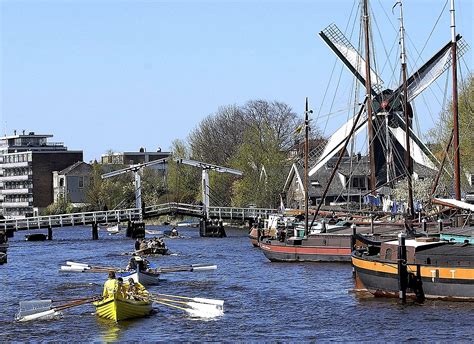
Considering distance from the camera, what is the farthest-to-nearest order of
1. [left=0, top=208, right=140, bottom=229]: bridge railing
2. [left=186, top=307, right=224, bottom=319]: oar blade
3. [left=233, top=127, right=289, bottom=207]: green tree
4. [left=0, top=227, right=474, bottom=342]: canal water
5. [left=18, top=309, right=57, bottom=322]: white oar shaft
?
[left=233, top=127, right=289, bottom=207]: green tree → [left=0, top=208, right=140, bottom=229]: bridge railing → [left=186, top=307, right=224, bottom=319]: oar blade → [left=18, top=309, right=57, bottom=322]: white oar shaft → [left=0, top=227, right=474, bottom=342]: canal water

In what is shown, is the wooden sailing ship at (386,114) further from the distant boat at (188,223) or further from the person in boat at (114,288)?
the distant boat at (188,223)

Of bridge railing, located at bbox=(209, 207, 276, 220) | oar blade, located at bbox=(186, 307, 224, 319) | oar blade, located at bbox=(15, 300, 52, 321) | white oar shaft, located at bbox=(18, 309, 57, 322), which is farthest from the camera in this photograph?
bridge railing, located at bbox=(209, 207, 276, 220)

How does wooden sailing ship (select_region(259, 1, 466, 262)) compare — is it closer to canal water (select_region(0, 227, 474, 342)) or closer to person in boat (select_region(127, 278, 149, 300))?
canal water (select_region(0, 227, 474, 342))

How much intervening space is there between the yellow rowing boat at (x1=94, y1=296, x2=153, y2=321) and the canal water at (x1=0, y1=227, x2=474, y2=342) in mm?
365

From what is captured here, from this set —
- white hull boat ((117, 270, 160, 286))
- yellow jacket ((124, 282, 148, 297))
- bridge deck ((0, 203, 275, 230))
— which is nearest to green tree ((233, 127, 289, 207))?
bridge deck ((0, 203, 275, 230))

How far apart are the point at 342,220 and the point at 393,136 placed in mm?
15992

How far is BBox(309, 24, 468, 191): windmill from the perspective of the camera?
3831 inches

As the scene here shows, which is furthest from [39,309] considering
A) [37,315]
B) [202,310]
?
[202,310]

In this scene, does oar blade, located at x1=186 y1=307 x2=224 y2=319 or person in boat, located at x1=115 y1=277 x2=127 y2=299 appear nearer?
person in boat, located at x1=115 y1=277 x2=127 y2=299

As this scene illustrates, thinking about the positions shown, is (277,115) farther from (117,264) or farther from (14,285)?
(14,285)

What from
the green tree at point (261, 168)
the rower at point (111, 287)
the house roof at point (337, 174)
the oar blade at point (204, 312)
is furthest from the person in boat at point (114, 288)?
the green tree at point (261, 168)

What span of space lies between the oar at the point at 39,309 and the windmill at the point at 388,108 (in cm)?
4859

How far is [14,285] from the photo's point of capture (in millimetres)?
66438

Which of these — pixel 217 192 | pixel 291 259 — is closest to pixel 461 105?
pixel 291 259
